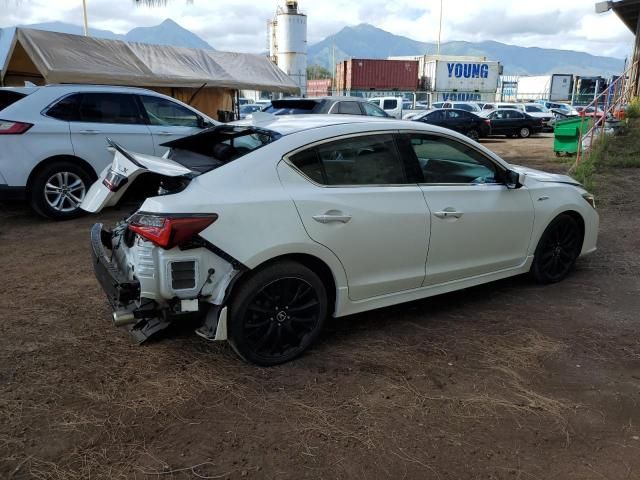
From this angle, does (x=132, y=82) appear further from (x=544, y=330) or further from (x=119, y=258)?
(x=544, y=330)

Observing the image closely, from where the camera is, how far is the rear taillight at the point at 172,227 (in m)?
2.96

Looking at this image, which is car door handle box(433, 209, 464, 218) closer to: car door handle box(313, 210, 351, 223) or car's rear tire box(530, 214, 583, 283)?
car door handle box(313, 210, 351, 223)

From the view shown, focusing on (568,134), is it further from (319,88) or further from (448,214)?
(319,88)

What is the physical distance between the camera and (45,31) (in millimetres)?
10945

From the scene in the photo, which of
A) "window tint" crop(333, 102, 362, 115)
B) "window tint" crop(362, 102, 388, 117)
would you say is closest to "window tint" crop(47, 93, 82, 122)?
"window tint" crop(333, 102, 362, 115)

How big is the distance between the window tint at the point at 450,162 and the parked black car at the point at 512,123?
72.4 ft

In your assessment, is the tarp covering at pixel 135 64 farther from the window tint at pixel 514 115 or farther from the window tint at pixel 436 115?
the window tint at pixel 514 115

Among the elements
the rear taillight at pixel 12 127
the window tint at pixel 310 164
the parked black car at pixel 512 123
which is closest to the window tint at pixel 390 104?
the parked black car at pixel 512 123

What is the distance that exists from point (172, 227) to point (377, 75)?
3649 centimetres

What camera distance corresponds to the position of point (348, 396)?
3170 mm

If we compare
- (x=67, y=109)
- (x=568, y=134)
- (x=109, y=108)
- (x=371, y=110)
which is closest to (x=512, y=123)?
(x=568, y=134)

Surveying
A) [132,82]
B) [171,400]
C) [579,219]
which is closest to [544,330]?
[579,219]

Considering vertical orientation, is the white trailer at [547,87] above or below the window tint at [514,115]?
above

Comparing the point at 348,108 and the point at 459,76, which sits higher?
the point at 459,76
